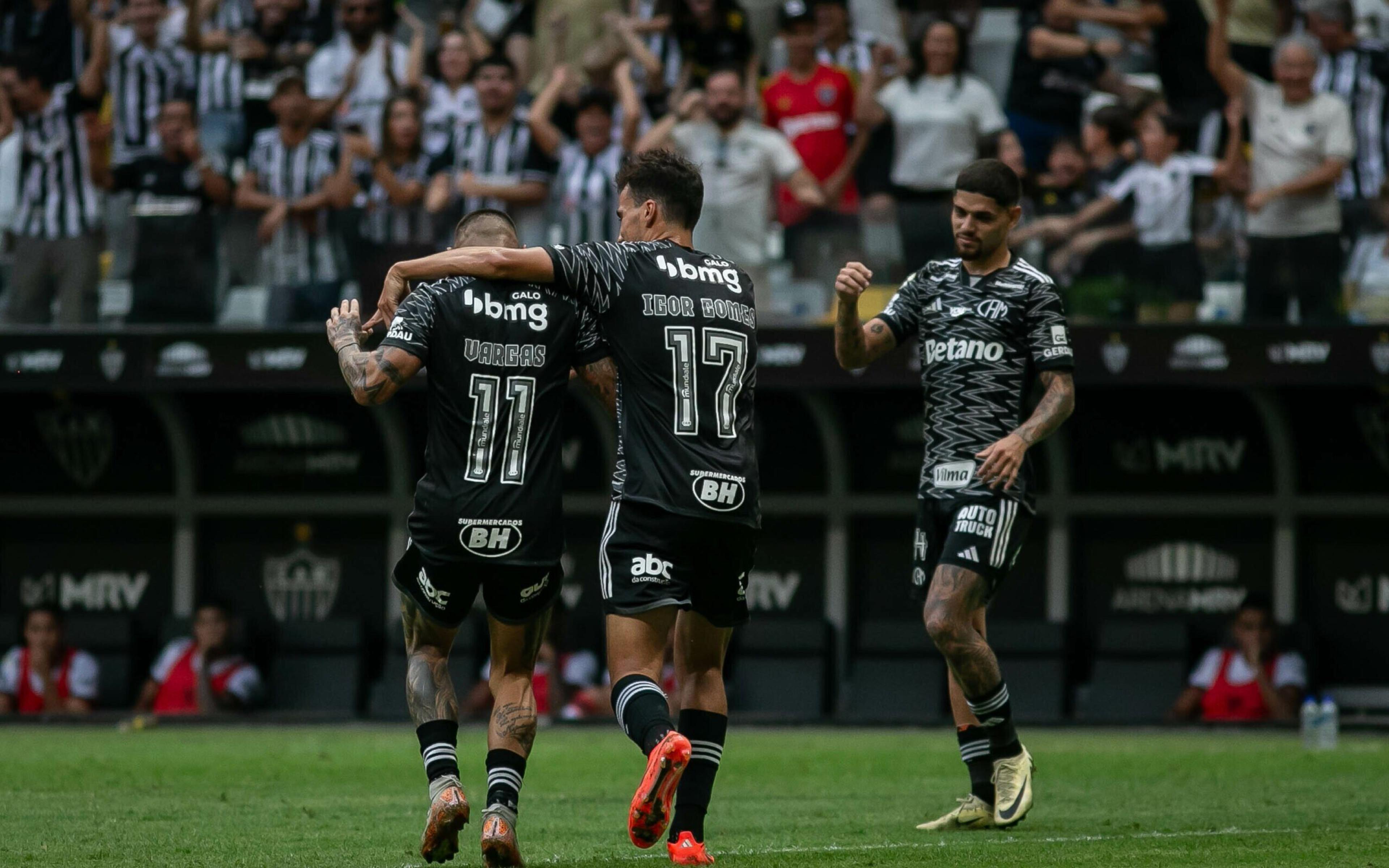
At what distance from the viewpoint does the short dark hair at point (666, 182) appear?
20.7 ft

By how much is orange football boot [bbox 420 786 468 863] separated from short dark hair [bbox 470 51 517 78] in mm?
9571

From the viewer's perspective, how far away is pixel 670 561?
20.1ft

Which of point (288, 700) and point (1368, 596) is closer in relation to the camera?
point (1368, 596)

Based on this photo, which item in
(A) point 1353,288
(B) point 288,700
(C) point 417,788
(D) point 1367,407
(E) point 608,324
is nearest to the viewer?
(E) point 608,324

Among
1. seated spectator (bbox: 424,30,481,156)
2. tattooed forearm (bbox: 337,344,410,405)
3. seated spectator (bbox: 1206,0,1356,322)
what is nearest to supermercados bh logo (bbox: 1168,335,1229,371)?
seated spectator (bbox: 1206,0,1356,322)

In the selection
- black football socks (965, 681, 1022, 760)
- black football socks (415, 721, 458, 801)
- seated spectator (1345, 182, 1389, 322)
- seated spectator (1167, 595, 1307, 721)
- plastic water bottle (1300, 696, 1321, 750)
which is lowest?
seated spectator (1167, 595, 1307, 721)

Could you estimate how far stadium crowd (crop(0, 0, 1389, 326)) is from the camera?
13375 millimetres

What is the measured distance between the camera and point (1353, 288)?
1312 cm

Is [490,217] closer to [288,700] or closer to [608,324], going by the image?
[608,324]

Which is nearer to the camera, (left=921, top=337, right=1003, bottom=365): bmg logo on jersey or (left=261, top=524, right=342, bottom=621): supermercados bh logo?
(left=921, top=337, right=1003, bottom=365): bmg logo on jersey

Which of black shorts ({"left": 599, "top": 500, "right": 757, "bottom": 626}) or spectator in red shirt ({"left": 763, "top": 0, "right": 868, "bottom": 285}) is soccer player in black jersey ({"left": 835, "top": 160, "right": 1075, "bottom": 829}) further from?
spectator in red shirt ({"left": 763, "top": 0, "right": 868, "bottom": 285})

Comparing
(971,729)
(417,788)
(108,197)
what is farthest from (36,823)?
(108,197)

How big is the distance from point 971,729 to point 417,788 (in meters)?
3.08

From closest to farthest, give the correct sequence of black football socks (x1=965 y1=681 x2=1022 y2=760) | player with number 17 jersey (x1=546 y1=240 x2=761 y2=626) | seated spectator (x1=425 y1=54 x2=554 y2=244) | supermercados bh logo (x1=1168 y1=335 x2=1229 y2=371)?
player with number 17 jersey (x1=546 y1=240 x2=761 y2=626) → black football socks (x1=965 y1=681 x2=1022 y2=760) → supermercados bh logo (x1=1168 y1=335 x2=1229 y2=371) → seated spectator (x1=425 y1=54 x2=554 y2=244)
